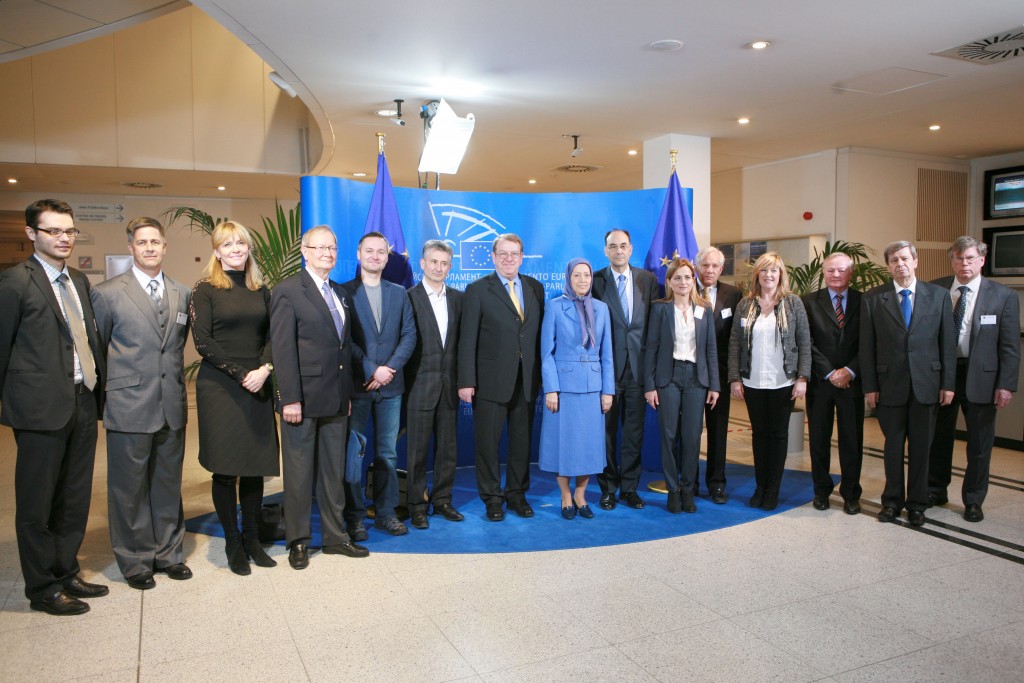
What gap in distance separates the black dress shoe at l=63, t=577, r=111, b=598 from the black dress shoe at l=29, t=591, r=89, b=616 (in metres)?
0.11

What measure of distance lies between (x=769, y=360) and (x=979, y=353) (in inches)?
46.1

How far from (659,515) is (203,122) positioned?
7.52 metres

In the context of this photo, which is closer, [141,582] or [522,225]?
[141,582]

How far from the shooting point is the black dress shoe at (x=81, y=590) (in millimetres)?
3324

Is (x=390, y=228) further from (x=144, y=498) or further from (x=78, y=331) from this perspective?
(x=144, y=498)

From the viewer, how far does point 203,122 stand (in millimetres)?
9008

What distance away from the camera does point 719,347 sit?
4.87 m

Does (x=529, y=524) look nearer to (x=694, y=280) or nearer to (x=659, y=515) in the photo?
(x=659, y=515)

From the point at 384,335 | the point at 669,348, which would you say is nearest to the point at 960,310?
the point at 669,348

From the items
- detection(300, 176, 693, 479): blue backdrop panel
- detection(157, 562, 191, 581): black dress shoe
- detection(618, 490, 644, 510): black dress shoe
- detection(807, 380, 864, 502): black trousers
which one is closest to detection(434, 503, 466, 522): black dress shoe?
detection(300, 176, 693, 479): blue backdrop panel

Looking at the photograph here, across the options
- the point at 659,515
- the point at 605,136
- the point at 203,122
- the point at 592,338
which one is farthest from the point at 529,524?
the point at 203,122

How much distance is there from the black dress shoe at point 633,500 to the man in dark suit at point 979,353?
194cm

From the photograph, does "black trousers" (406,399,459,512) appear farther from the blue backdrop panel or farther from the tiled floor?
the blue backdrop panel

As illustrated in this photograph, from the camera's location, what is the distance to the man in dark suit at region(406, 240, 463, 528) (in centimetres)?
428
